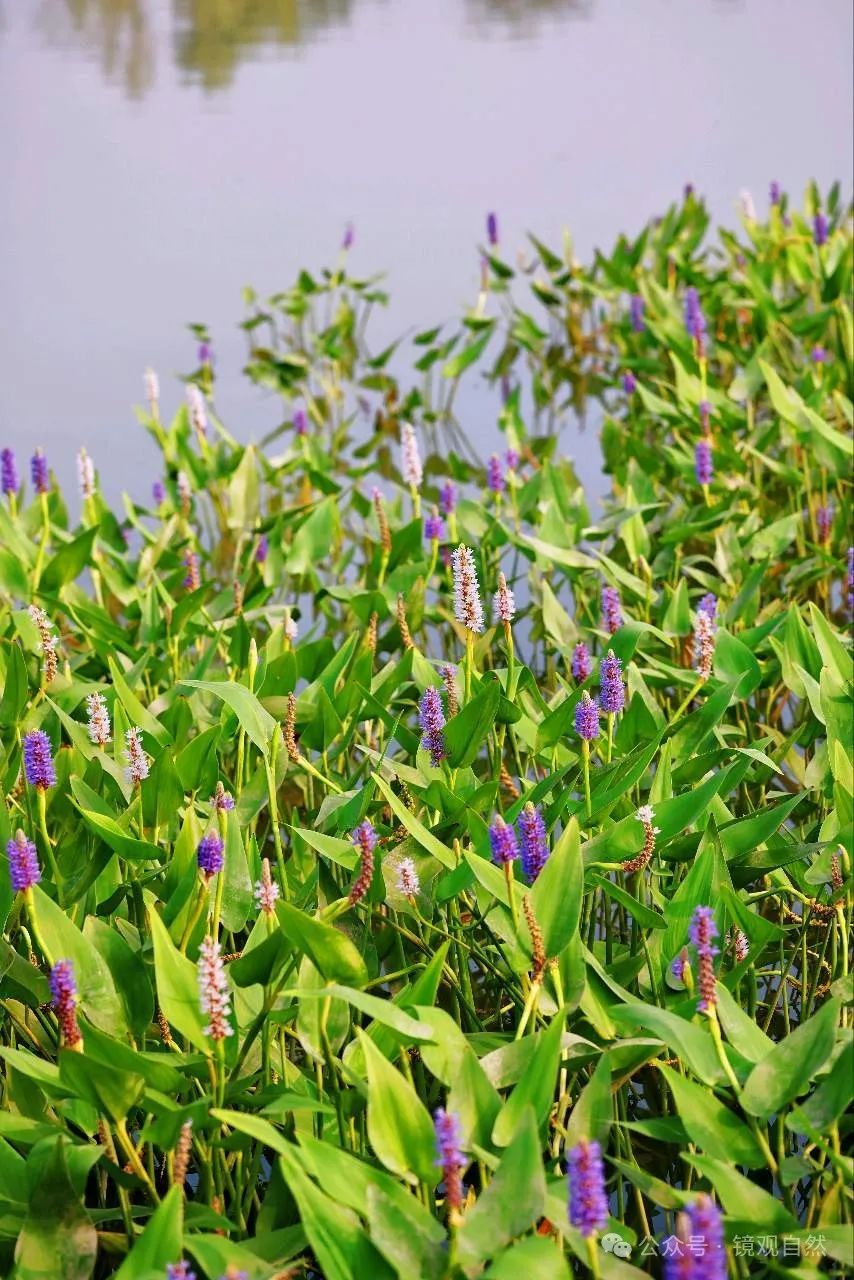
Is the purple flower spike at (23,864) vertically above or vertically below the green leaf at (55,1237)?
above

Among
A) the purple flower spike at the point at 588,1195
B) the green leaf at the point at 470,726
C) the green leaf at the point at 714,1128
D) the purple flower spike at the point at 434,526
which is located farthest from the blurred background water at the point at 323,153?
the purple flower spike at the point at 588,1195

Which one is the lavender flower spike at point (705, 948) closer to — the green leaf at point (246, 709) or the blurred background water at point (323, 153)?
the green leaf at point (246, 709)

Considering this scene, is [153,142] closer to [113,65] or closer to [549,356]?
[113,65]

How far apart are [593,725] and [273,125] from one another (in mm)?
4865

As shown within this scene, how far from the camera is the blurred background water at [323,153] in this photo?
393 centimetres

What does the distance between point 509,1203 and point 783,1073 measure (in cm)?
20

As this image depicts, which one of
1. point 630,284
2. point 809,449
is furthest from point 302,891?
point 630,284

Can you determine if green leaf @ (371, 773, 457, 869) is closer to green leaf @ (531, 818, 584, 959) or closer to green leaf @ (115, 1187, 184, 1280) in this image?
green leaf @ (531, 818, 584, 959)

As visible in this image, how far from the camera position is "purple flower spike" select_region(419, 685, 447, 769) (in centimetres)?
122

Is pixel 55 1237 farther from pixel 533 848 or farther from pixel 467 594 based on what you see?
pixel 467 594

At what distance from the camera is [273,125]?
5.62 m

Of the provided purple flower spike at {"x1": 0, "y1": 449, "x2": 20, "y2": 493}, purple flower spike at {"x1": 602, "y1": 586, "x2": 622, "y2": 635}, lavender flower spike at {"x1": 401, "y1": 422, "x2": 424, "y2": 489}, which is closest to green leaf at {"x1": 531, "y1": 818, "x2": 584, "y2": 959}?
purple flower spike at {"x1": 602, "y1": 586, "x2": 622, "y2": 635}

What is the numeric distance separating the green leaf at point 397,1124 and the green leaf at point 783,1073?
190mm

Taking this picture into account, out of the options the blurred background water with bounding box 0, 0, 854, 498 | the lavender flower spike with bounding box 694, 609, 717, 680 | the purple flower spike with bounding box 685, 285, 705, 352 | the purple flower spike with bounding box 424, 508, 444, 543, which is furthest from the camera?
the blurred background water with bounding box 0, 0, 854, 498
